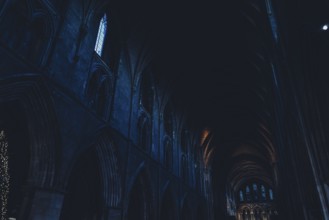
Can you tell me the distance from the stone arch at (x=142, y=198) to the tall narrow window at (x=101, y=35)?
21.8ft

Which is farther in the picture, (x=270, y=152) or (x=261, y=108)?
(x=270, y=152)

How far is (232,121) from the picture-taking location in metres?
30.7

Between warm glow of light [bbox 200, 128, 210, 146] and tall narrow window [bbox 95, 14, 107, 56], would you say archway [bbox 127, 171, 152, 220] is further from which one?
warm glow of light [bbox 200, 128, 210, 146]

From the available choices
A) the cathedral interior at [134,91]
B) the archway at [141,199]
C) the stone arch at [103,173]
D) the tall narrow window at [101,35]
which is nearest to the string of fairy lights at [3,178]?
the cathedral interior at [134,91]

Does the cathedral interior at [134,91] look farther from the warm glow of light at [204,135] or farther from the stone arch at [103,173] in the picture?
the warm glow of light at [204,135]

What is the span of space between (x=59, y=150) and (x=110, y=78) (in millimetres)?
5388

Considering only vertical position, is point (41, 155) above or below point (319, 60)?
below

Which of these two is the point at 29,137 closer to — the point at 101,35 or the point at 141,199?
the point at 101,35

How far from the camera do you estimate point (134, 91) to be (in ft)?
46.9

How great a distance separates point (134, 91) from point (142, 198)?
20.7 ft

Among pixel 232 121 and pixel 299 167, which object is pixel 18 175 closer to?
pixel 299 167

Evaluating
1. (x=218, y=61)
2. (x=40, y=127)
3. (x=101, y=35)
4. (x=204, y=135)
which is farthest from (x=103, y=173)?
(x=204, y=135)

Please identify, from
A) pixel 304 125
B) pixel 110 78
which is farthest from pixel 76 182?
pixel 304 125

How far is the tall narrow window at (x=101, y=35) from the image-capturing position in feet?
39.6
